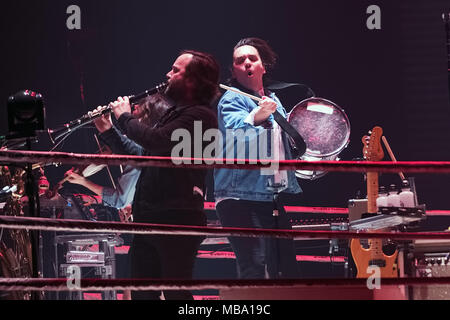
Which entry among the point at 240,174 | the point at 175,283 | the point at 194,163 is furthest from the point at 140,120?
the point at 175,283

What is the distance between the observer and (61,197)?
5059mm

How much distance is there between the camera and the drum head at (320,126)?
15.6 ft

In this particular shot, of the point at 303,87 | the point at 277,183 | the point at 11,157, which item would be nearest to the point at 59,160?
the point at 11,157

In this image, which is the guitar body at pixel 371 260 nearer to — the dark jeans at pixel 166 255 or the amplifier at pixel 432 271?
the amplifier at pixel 432 271

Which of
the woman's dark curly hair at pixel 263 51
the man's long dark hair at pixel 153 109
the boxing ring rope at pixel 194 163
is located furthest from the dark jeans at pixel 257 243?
the boxing ring rope at pixel 194 163

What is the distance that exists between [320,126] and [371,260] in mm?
961

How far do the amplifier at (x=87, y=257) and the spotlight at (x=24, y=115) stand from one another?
239cm

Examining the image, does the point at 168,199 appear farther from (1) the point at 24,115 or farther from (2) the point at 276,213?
(2) the point at 276,213

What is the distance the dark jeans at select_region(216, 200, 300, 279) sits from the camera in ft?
12.7

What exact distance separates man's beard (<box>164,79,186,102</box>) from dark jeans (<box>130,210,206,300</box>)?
543mm

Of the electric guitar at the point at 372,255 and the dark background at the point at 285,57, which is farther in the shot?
the dark background at the point at 285,57

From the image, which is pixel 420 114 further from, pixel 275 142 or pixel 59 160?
pixel 59 160

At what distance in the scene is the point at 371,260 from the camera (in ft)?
14.8

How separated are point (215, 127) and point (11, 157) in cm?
105
